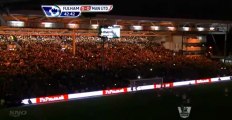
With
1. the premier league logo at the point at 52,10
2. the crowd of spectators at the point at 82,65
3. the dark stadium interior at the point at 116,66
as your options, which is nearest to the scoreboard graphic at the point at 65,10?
the premier league logo at the point at 52,10

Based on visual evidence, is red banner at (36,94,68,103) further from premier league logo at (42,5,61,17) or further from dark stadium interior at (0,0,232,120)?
premier league logo at (42,5,61,17)

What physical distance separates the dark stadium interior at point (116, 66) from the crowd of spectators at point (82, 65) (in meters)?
0.05

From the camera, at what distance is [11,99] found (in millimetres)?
11945

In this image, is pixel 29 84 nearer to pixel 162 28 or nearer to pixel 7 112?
pixel 7 112

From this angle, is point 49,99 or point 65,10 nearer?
point 49,99

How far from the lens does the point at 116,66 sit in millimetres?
26984

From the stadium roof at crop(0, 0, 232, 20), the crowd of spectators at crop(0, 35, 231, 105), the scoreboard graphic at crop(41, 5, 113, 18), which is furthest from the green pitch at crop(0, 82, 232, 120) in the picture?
the stadium roof at crop(0, 0, 232, 20)

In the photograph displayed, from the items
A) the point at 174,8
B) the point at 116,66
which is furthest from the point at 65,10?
the point at 174,8

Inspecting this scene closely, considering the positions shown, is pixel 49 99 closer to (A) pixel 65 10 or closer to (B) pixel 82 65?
(A) pixel 65 10

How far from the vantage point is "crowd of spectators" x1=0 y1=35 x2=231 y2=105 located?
17422mm

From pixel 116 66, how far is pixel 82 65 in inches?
104

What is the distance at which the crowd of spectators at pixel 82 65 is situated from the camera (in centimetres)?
1742

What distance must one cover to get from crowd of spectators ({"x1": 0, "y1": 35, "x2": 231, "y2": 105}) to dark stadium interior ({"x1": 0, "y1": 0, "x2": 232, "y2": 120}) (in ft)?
0.15

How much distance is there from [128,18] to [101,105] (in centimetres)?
1720
